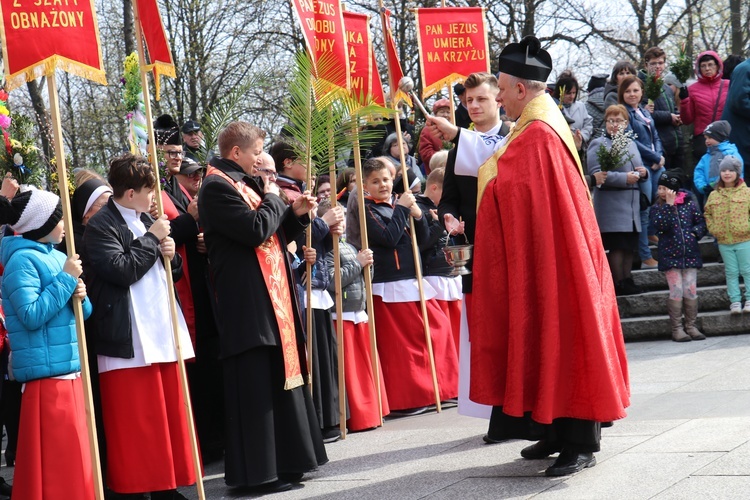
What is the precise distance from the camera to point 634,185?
11.5 metres

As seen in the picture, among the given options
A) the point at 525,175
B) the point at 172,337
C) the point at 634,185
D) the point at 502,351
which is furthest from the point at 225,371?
the point at 634,185

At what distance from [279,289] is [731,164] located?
670 centimetres

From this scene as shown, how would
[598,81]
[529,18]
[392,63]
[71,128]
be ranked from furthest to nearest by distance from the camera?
[71,128], [529,18], [598,81], [392,63]

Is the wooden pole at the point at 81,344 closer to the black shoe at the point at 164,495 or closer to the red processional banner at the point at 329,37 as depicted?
the black shoe at the point at 164,495

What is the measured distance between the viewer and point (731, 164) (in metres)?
10.9

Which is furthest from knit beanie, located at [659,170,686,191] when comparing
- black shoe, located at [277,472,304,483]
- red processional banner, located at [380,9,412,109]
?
black shoe, located at [277,472,304,483]

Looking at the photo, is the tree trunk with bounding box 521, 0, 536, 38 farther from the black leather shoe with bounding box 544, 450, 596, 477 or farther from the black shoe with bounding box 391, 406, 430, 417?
the black leather shoe with bounding box 544, 450, 596, 477

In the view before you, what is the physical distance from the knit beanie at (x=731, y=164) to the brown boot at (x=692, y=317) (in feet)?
4.78

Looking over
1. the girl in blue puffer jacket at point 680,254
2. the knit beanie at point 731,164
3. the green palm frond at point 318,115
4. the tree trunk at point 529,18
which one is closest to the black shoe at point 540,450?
the green palm frond at point 318,115

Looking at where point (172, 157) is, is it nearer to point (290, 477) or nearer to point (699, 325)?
point (290, 477)

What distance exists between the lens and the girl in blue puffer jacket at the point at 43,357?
528cm

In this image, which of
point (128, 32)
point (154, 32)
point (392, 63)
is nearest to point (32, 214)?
point (154, 32)

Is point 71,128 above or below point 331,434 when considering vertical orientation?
above

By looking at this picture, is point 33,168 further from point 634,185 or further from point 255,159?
point 634,185
